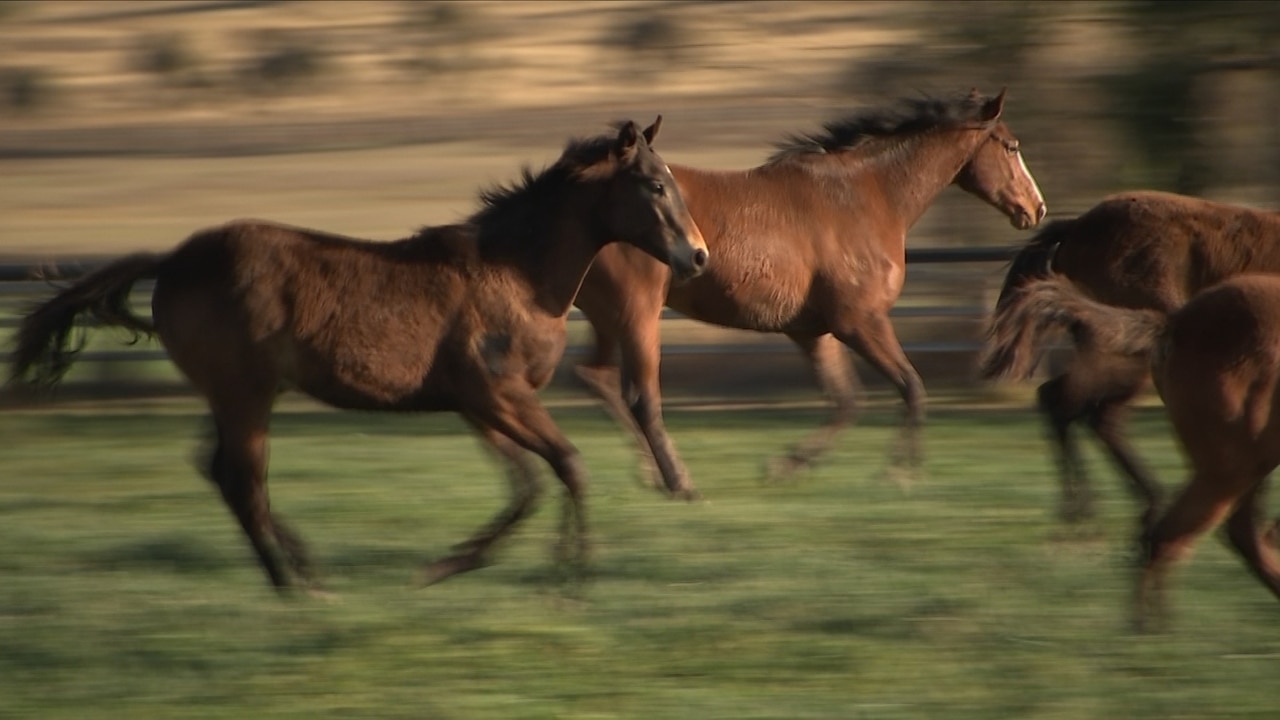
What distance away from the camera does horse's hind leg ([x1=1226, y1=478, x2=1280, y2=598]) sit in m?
6.26

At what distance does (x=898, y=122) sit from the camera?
396 inches

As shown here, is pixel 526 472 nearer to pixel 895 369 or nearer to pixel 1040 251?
pixel 1040 251

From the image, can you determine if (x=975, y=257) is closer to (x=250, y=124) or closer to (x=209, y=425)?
(x=209, y=425)

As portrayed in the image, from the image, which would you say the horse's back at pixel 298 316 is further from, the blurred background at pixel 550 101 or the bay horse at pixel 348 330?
the blurred background at pixel 550 101

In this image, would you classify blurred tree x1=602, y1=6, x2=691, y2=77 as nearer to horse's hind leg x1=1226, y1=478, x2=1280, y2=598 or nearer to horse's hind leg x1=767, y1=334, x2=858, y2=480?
horse's hind leg x1=767, y1=334, x2=858, y2=480

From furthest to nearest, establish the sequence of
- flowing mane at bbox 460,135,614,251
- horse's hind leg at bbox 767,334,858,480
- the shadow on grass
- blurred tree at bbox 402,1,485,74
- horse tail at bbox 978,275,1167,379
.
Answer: blurred tree at bbox 402,1,485,74, horse's hind leg at bbox 767,334,858,480, the shadow on grass, flowing mane at bbox 460,135,614,251, horse tail at bbox 978,275,1167,379

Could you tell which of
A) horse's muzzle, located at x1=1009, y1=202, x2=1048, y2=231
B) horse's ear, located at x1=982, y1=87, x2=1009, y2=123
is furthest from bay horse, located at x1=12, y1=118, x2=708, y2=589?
horse's muzzle, located at x1=1009, y1=202, x2=1048, y2=231

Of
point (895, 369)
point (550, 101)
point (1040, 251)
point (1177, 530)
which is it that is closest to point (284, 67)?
point (550, 101)

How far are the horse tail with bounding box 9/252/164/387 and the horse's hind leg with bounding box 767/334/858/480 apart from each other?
11.7 feet

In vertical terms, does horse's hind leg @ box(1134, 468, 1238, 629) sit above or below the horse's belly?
above

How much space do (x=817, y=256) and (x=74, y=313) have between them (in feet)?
12.9

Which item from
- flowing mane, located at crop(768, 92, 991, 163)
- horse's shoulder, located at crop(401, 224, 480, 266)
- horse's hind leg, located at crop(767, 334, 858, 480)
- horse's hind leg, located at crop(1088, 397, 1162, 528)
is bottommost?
horse's hind leg, located at crop(767, 334, 858, 480)

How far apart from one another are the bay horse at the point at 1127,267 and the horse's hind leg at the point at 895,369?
1162 mm

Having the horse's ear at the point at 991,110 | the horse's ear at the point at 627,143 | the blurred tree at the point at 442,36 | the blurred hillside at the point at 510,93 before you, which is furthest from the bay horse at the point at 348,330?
the blurred tree at the point at 442,36
